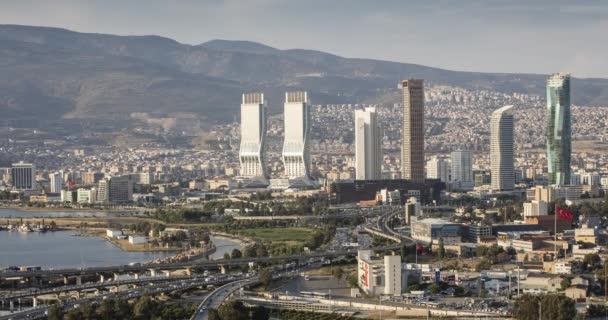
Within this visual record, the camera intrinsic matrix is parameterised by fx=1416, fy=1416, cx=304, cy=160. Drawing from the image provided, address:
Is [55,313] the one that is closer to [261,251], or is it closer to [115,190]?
[261,251]

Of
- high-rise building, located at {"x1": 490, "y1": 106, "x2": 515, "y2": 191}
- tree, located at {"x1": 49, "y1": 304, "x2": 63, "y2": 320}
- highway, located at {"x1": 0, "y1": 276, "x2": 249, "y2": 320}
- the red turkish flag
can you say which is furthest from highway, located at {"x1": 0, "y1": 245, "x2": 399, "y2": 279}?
high-rise building, located at {"x1": 490, "y1": 106, "x2": 515, "y2": 191}

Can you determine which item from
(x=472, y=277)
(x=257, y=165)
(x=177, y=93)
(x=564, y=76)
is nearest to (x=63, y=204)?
(x=257, y=165)

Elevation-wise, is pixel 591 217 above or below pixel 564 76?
below

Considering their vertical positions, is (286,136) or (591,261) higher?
(286,136)

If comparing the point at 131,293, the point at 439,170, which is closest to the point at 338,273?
the point at 131,293

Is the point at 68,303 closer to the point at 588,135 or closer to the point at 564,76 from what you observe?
the point at 564,76

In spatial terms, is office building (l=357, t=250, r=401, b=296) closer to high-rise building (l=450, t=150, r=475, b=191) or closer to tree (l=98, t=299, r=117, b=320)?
tree (l=98, t=299, r=117, b=320)
